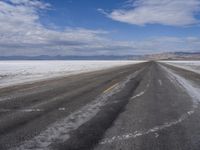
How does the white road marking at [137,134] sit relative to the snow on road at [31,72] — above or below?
above

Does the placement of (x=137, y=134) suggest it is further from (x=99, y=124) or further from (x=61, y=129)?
(x=61, y=129)

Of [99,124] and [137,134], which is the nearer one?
[137,134]

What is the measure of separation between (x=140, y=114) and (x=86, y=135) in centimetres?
277

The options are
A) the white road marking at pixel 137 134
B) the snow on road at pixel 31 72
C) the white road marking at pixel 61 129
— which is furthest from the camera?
the snow on road at pixel 31 72

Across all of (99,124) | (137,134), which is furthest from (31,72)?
(137,134)

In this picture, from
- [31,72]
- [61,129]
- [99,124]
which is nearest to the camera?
[61,129]

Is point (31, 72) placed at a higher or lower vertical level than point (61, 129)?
lower

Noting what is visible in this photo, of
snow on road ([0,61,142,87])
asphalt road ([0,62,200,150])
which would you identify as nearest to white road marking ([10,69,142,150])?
asphalt road ([0,62,200,150])

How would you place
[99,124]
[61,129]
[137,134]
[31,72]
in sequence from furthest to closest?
1. [31,72]
2. [99,124]
3. [61,129]
4. [137,134]

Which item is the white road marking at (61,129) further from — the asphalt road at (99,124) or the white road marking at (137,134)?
the white road marking at (137,134)

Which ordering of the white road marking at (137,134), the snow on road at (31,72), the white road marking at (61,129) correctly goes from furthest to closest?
the snow on road at (31,72)
the white road marking at (137,134)
the white road marking at (61,129)

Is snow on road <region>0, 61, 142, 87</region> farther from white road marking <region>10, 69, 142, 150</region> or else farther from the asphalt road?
white road marking <region>10, 69, 142, 150</region>

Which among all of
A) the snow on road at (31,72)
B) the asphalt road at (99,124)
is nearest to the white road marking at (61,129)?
the asphalt road at (99,124)

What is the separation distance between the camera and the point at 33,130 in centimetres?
622
